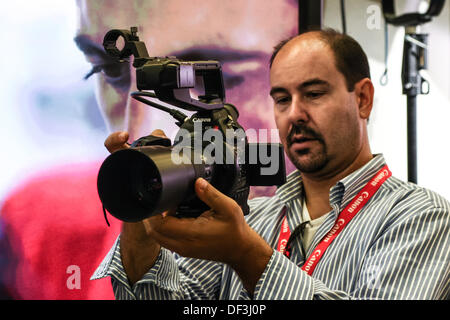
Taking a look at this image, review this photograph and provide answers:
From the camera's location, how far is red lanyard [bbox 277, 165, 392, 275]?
3.30 feet

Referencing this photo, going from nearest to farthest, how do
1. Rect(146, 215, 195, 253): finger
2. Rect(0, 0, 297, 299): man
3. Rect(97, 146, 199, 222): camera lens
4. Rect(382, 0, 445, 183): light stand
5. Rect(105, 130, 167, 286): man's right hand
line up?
Rect(97, 146, 199, 222): camera lens
Rect(146, 215, 195, 253): finger
Rect(105, 130, 167, 286): man's right hand
Rect(0, 0, 297, 299): man
Rect(382, 0, 445, 183): light stand

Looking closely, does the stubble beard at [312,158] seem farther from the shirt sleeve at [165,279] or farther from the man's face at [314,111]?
the shirt sleeve at [165,279]

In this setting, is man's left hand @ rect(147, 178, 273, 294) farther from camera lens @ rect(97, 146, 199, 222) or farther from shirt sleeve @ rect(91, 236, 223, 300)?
shirt sleeve @ rect(91, 236, 223, 300)

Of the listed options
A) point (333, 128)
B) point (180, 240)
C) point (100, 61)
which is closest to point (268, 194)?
point (333, 128)

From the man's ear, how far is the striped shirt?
0.14m

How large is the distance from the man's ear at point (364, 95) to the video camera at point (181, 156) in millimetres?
367

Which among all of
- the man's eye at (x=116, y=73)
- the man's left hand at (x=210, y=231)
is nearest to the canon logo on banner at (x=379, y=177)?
the man's left hand at (x=210, y=231)

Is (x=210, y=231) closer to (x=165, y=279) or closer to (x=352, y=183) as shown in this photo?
(x=165, y=279)

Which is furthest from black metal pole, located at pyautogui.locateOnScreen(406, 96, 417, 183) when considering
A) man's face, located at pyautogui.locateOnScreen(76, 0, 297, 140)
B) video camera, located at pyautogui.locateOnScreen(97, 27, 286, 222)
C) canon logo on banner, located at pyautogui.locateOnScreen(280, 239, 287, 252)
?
video camera, located at pyautogui.locateOnScreen(97, 27, 286, 222)

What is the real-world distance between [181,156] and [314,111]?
20.7 inches

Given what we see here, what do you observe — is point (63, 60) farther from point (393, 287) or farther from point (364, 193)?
point (393, 287)

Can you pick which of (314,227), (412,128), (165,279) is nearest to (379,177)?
(314,227)

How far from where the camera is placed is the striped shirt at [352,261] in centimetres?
86

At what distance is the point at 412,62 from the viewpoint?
1780 millimetres
